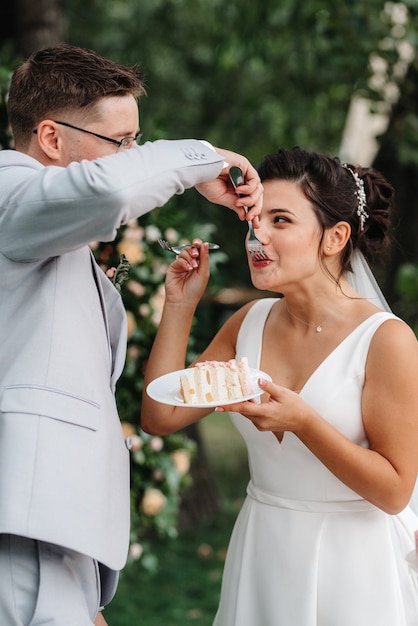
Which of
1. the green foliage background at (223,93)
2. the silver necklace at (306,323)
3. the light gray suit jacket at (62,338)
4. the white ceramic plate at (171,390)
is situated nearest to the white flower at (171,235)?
the green foliage background at (223,93)

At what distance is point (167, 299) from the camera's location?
9.72ft

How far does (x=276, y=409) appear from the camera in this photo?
2.35m

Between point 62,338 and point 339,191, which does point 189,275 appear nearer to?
point 339,191

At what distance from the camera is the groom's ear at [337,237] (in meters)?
2.88

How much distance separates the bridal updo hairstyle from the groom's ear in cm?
2

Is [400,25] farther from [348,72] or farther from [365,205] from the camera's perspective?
[365,205]

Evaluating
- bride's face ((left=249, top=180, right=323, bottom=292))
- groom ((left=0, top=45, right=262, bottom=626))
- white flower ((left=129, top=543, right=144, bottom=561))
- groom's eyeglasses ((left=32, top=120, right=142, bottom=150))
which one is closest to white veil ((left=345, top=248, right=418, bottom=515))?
bride's face ((left=249, top=180, right=323, bottom=292))

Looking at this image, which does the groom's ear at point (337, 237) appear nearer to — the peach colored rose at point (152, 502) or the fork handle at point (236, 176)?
the fork handle at point (236, 176)

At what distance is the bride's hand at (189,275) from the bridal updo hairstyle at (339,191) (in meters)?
0.36

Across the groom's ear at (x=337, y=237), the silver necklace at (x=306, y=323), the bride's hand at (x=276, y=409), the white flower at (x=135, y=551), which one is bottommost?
the white flower at (x=135, y=551)

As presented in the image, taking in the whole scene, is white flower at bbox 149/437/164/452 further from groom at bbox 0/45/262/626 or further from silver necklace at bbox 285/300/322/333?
groom at bbox 0/45/262/626

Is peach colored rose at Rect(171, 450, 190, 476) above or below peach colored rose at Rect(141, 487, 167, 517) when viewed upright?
above

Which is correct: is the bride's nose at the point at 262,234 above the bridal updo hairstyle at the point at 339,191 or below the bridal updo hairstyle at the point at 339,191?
below

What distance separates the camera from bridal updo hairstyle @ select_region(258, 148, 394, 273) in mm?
2871
